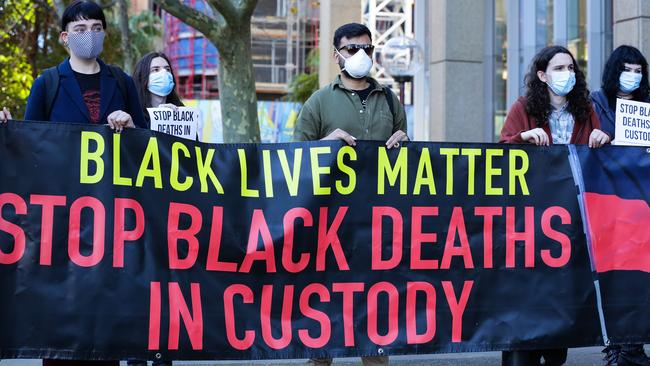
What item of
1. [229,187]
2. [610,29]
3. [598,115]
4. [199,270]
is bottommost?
[199,270]

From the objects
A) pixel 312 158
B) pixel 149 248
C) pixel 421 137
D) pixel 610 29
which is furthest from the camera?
pixel 421 137

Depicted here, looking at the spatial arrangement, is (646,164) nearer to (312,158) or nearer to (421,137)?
(312,158)

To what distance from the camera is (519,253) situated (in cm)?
506

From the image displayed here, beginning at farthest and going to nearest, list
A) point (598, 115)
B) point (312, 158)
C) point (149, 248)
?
point (598, 115)
point (312, 158)
point (149, 248)

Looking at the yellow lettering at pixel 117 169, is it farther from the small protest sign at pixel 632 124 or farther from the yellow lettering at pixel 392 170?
the small protest sign at pixel 632 124

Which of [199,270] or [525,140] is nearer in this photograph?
[199,270]

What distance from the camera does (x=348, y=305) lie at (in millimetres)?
4809

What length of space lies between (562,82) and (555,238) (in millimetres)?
891

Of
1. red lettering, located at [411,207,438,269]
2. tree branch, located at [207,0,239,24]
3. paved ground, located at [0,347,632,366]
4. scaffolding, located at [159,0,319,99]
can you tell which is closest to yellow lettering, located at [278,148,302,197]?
red lettering, located at [411,207,438,269]

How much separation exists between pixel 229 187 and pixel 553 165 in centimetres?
177

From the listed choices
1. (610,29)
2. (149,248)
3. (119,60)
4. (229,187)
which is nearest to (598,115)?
(229,187)

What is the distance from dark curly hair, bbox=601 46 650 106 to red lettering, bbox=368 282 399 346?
6.84 feet

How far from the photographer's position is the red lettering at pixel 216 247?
466 cm

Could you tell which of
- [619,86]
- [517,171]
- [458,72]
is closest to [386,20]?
[458,72]
